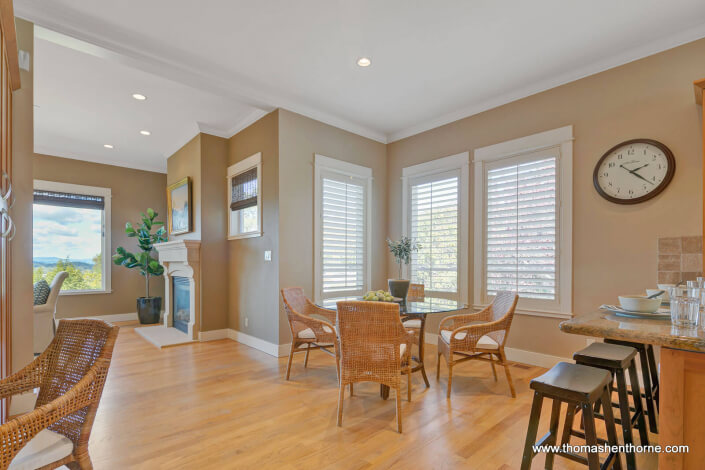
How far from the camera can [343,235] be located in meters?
4.85

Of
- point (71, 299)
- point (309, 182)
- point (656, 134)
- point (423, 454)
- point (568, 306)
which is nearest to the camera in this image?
point (423, 454)

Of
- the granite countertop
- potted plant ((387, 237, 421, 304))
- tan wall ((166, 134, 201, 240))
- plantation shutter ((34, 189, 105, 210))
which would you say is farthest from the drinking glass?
plantation shutter ((34, 189, 105, 210))

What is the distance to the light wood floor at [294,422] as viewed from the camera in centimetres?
206

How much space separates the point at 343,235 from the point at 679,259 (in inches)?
136

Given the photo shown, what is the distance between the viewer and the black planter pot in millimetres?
6296

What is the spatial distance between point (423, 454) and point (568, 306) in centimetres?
235

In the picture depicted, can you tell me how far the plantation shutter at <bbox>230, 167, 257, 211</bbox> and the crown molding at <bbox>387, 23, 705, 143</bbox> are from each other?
234 cm

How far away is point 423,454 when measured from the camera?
2094mm

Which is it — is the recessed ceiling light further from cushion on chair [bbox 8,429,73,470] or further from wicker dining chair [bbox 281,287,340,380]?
cushion on chair [bbox 8,429,73,470]

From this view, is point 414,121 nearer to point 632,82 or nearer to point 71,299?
point 632,82

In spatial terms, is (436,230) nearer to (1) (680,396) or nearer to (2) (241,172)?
(2) (241,172)

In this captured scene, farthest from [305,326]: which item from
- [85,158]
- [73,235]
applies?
[85,158]

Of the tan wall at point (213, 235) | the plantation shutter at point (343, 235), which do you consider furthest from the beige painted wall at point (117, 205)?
the plantation shutter at point (343, 235)

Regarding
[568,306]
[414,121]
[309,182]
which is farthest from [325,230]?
[568,306]
